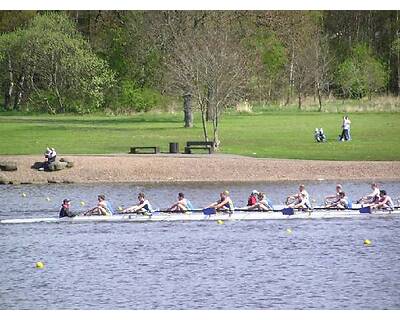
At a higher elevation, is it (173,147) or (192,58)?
(192,58)

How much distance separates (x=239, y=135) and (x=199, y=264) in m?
21.5

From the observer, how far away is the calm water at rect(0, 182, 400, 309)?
24.0m

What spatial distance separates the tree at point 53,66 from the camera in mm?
47156

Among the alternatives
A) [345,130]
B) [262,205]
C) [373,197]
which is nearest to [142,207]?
[262,205]

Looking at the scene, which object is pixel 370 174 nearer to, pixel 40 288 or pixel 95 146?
pixel 95 146

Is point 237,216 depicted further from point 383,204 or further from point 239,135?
point 239,135

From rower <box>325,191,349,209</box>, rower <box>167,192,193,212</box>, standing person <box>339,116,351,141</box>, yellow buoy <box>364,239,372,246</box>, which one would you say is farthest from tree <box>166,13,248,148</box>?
yellow buoy <box>364,239,372,246</box>

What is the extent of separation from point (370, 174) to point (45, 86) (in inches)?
540

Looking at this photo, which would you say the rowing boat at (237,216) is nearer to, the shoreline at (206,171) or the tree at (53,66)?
the shoreline at (206,171)

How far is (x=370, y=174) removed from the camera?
41.2 meters

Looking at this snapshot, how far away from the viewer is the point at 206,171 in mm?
41562

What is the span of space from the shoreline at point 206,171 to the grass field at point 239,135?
124cm

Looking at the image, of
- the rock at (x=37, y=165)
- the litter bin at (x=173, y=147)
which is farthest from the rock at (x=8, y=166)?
the litter bin at (x=173, y=147)

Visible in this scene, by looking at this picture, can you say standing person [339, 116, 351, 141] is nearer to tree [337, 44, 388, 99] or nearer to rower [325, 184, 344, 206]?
tree [337, 44, 388, 99]
